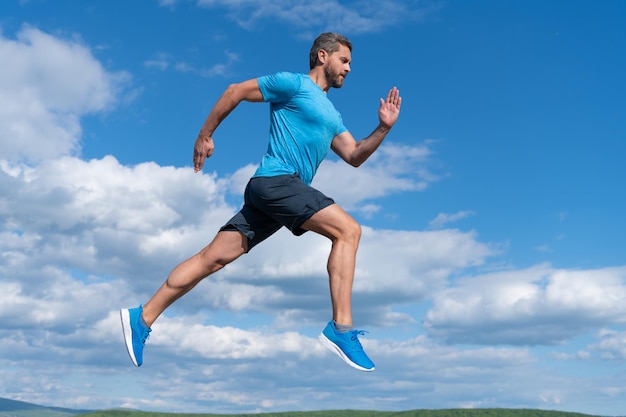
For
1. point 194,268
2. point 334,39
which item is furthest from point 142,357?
point 334,39

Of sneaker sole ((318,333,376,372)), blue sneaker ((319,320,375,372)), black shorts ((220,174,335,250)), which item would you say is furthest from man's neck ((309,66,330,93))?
sneaker sole ((318,333,376,372))

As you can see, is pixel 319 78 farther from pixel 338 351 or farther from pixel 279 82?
pixel 338 351

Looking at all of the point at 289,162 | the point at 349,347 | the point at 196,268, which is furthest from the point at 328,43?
the point at 349,347

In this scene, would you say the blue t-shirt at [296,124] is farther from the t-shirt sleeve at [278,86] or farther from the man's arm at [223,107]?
the man's arm at [223,107]

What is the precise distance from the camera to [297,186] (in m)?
8.46

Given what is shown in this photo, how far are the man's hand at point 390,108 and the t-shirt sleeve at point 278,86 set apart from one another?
1.14 m

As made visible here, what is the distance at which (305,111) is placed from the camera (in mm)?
8852

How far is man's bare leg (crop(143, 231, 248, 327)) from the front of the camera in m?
8.95

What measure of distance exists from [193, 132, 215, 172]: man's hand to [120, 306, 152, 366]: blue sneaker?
2.14 meters

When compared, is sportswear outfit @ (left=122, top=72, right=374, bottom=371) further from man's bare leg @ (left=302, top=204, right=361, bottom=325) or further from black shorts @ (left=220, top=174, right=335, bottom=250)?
man's bare leg @ (left=302, top=204, right=361, bottom=325)

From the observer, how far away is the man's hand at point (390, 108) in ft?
29.9

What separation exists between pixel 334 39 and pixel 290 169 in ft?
6.23

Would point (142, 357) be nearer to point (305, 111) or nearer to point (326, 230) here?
point (326, 230)

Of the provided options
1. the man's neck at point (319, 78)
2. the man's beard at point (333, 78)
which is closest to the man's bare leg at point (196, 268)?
the man's neck at point (319, 78)
